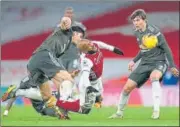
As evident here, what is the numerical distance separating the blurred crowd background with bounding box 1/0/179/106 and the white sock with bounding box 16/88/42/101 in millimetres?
8170

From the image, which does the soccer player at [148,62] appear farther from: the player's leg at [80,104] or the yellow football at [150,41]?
the player's leg at [80,104]

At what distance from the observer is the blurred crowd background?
21.3m

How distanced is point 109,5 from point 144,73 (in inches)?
361

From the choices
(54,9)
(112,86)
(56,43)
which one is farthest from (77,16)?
(56,43)

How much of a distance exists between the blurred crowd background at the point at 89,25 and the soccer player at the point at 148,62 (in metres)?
8.20

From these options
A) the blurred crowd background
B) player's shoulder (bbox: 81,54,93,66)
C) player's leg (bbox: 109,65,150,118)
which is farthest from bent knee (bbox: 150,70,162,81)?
the blurred crowd background

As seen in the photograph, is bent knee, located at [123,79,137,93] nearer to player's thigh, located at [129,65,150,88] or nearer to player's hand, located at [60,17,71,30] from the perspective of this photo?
player's thigh, located at [129,65,150,88]

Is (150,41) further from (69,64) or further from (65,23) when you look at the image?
(69,64)

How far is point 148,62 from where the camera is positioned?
1273 cm

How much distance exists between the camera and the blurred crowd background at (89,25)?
69.9 feet

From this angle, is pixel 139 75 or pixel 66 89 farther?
pixel 139 75

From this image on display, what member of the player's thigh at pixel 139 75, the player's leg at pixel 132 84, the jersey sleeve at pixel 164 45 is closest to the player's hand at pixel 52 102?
the player's leg at pixel 132 84

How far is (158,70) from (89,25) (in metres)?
9.17

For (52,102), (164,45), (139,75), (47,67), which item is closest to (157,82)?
(139,75)
